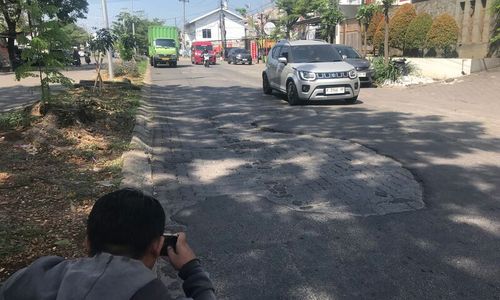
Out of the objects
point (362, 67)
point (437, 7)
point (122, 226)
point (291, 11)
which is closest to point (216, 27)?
point (291, 11)

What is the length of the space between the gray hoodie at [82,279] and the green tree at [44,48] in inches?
275

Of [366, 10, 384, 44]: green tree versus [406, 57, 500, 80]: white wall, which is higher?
[366, 10, 384, 44]: green tree

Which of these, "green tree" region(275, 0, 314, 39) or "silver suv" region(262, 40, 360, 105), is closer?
"silver suv" region(262, 40, 360, 105)

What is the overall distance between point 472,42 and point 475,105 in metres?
10.9

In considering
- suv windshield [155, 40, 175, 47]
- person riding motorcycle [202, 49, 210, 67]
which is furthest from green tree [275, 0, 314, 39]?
suv windshield [155, 40, 175, 47]

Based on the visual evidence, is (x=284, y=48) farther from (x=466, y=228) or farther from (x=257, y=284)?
(x=257, y=284)

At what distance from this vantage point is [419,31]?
74.9ft

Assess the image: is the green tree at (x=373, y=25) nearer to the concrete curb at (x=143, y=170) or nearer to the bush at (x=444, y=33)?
the bush at (x=444, y=33)

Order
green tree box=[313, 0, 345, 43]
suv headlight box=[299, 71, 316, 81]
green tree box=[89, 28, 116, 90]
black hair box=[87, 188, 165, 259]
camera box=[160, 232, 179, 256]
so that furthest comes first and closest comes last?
green tree box=[313, 0, 345, 43]
green tree box=[89, 28, 116, 90]
suv headlight box=[299, 71, 316, 81]
camera box=[160, 232, 179, 256]
black hair box=[87, 188, 165, 259]

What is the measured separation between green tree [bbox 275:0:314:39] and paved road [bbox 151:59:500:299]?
109 feet

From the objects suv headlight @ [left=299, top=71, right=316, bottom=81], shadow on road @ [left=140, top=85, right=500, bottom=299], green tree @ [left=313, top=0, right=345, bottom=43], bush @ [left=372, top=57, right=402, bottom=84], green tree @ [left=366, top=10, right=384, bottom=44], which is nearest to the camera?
shadow on road @ [left=140, top=85, right=500, bottom=299]

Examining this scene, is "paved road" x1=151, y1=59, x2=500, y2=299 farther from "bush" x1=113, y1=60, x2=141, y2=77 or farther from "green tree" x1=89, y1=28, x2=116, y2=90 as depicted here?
"bush" x1=113, y1=60, x2=141, y2=77

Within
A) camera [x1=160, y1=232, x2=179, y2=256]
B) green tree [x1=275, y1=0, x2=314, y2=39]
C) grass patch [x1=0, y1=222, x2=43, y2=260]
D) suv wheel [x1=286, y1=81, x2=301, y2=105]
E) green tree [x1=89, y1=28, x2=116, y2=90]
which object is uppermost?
green tree [x1=275, y1=0, x2=314, y2=39]

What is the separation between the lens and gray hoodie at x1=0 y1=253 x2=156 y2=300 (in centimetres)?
138
